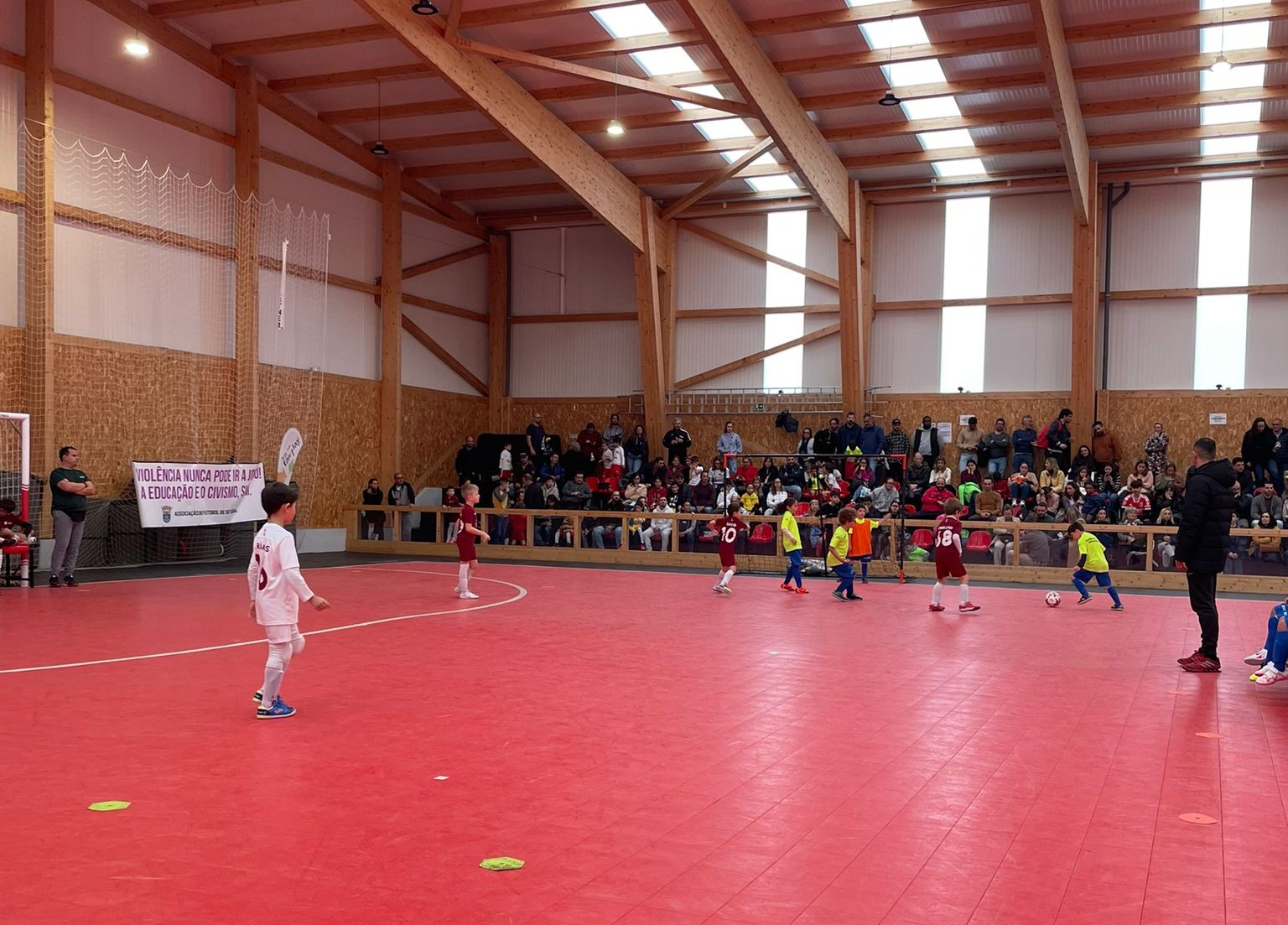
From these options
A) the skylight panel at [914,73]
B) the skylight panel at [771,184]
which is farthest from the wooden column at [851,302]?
the skylight panel at [914,73]

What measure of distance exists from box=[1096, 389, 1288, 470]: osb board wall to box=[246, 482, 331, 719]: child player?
71.8 ft

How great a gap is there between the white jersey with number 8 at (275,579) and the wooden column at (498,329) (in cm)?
2387

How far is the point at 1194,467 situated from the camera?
9781mm

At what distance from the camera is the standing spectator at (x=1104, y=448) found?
78.6ft

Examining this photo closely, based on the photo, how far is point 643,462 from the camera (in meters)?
27.2

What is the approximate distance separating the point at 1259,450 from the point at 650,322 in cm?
1328

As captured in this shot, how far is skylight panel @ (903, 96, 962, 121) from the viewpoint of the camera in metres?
22.0

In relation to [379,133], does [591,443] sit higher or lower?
lower

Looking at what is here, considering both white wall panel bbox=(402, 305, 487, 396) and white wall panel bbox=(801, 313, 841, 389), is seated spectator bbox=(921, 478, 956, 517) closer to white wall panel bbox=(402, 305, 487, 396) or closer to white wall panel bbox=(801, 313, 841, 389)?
white wall panel bbox=(801, 313, 841, 389)

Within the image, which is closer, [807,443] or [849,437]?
[849,437]

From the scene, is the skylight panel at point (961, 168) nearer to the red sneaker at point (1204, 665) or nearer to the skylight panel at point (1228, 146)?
the skylight panel at point (1228, 146)

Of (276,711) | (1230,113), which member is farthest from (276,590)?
(1230,113)

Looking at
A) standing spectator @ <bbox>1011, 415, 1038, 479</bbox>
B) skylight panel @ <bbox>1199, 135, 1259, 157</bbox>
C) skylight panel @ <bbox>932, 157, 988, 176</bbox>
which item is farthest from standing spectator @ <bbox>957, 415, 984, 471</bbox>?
skylight panel @ <bbox>1199, 135, 1259, 157</bbox>

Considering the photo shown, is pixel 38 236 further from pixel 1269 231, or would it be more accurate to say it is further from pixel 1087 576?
pixel 1269 231
